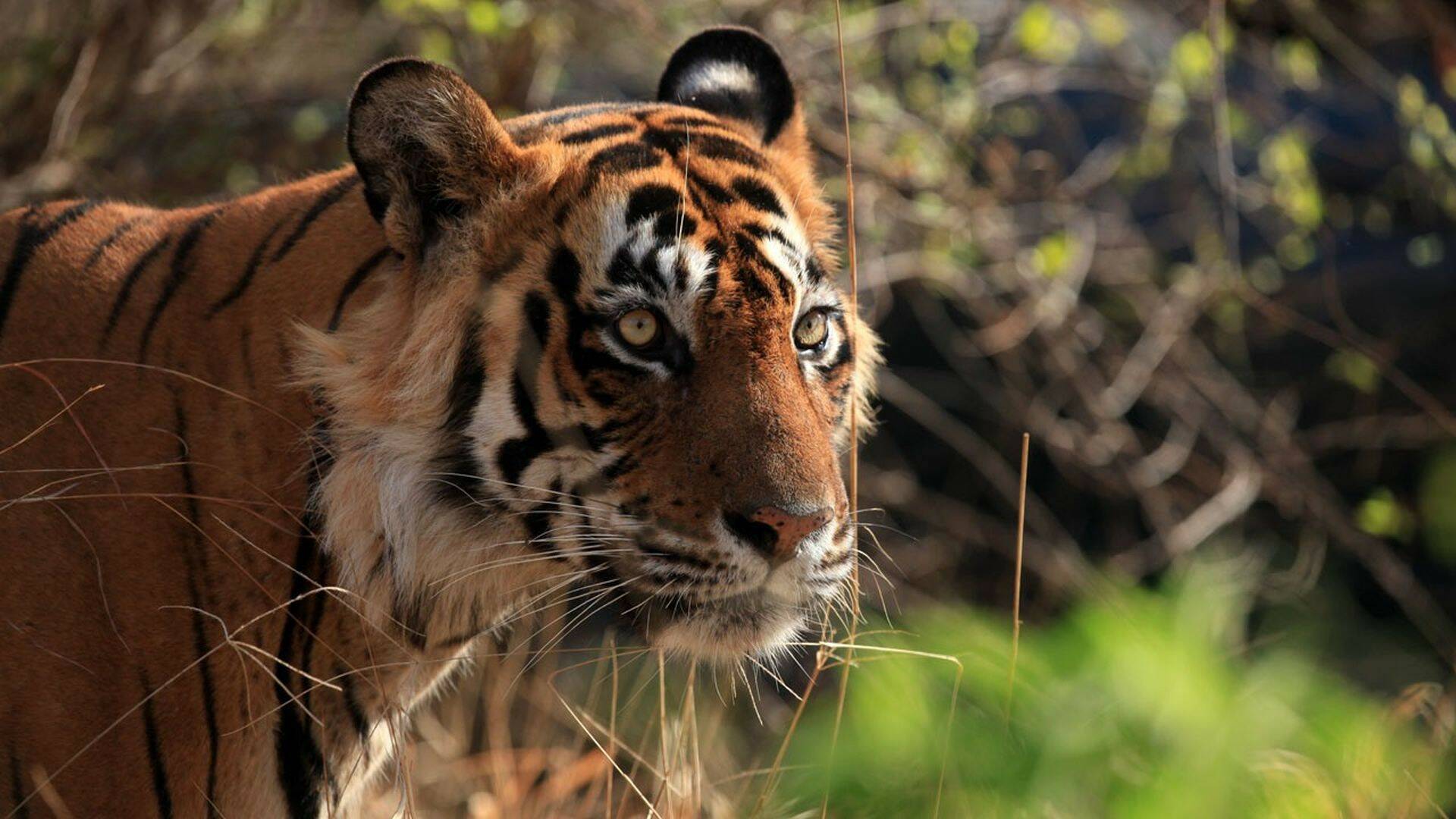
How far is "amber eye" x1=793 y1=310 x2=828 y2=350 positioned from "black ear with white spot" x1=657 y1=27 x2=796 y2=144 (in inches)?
19.2

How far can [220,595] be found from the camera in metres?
1.90

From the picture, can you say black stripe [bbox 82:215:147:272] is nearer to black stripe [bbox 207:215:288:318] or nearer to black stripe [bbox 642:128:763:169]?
black stripe [bbox 207:215:288:318]

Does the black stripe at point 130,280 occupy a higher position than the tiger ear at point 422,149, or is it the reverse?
the tiger ear at point 422,149

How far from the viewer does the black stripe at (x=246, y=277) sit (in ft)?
6.63

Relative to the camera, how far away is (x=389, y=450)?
194cm

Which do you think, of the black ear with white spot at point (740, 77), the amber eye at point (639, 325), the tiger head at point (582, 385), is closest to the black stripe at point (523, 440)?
the tiger head at point (582, 385)

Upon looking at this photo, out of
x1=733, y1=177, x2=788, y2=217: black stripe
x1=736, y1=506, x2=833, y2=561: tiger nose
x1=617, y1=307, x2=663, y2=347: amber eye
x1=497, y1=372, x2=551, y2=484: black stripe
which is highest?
x1=733, y1=177, x2=788, y2=217: black stripe

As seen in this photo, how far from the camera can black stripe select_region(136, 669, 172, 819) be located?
6.02 feet

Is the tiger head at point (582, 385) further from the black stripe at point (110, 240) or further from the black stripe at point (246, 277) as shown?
the black stripe at point (110, 240)

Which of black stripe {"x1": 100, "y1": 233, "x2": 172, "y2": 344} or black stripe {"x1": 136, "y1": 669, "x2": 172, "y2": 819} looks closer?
black stripe {"x1": 136, "y1": 669, "x2": 172, "y2": 819}

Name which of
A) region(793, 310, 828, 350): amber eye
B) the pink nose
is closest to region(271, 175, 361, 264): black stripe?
region(793, 310, 828, 350): amber eye

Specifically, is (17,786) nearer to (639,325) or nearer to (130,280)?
(130,280)

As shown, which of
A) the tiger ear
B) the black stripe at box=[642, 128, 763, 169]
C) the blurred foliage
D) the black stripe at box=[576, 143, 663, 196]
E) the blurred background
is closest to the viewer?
the blurred foliage

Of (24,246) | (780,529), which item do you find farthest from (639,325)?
(24,246)
